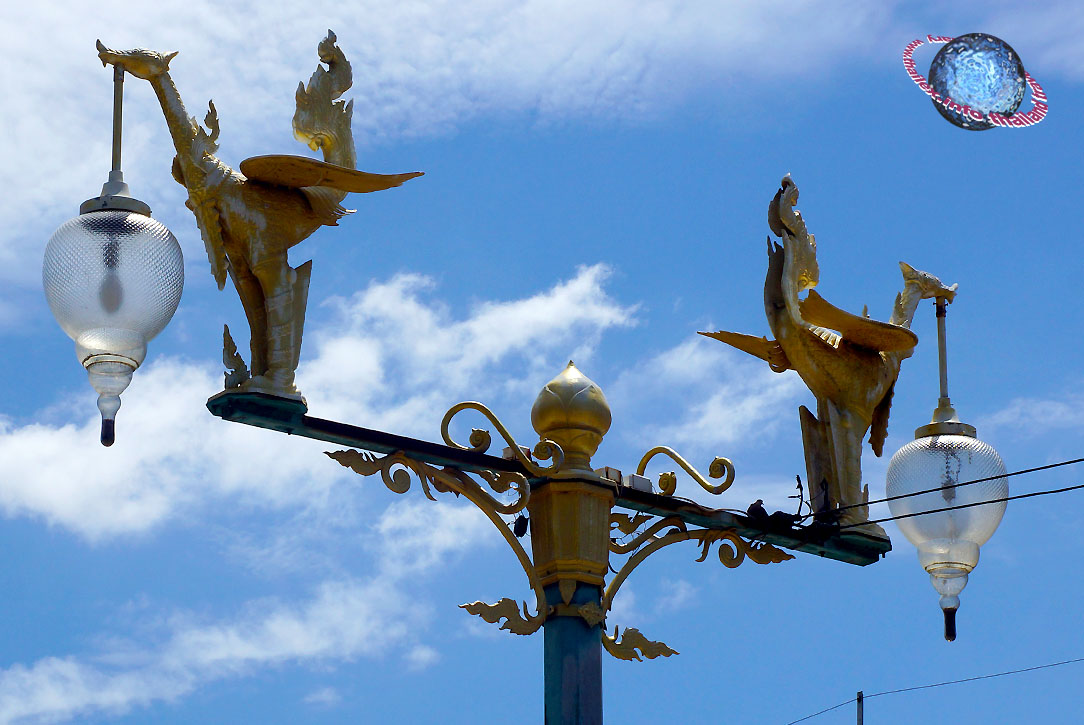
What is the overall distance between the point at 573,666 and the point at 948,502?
7.20 feet

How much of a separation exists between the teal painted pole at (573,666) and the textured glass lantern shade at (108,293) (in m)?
2.47

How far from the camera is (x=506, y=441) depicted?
→ 8.88 m

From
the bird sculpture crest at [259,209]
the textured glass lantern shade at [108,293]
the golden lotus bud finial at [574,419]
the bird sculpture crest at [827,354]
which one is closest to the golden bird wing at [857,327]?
the bird sculpture crest at [827,354]

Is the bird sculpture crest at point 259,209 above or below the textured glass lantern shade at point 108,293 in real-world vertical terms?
above

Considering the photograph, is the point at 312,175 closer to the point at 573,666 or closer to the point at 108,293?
the point at 108,293

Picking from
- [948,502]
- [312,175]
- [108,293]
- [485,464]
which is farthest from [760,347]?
[108,293]

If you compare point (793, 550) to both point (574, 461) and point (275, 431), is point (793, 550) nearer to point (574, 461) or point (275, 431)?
point (574, 461)

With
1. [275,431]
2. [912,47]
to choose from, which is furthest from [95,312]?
[912,47]

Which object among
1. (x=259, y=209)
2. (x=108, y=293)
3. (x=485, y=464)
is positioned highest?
(x=259, y=209)

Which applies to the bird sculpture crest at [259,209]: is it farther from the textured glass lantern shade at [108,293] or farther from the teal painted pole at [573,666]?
the teal painted pole at [573,666]

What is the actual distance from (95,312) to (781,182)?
4128 mm

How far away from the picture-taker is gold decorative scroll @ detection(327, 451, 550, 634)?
27.9 ft

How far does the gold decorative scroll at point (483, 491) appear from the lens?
852cm

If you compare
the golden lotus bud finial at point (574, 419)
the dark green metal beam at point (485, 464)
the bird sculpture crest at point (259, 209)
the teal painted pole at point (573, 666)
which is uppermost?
the bird sculpture crest at point (259, 209)
